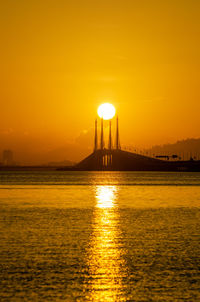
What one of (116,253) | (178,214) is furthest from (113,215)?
(116,253)

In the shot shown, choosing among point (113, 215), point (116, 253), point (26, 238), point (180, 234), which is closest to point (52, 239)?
point (26, 238)

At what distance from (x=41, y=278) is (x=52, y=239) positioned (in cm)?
874

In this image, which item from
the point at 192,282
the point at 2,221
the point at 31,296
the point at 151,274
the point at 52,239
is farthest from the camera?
the point at 2,221

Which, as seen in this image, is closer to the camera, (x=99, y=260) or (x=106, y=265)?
(x=106, y=265)

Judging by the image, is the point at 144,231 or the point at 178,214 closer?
the point at 144,231

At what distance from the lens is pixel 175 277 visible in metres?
16.7

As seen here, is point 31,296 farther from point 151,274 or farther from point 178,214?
point 178,214

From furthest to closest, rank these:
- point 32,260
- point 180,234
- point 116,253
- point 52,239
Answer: point 180,234 < point 52,239 < point 116,253 < point 32,260

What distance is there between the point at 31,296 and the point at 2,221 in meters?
19.7

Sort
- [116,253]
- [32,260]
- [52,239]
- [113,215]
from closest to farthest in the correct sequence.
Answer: [32,260] < [116,253] < [52,239] < [113,215]

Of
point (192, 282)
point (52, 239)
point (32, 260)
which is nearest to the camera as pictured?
point (192, 282)

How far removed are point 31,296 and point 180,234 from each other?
14.6 meters

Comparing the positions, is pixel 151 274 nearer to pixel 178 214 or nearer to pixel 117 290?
pixel 117 290

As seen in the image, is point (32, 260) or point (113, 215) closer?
point (32, 260)
